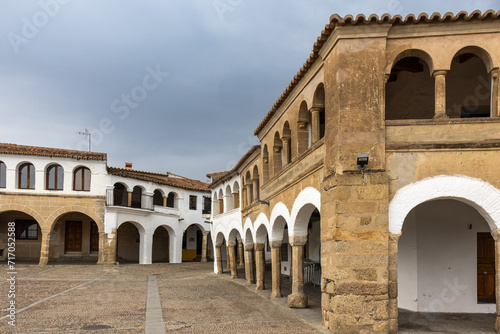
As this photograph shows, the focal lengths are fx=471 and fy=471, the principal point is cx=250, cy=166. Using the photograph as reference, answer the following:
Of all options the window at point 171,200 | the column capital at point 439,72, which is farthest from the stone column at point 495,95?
the window at point 171,200

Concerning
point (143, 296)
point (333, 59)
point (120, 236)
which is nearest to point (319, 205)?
point (333, 59)

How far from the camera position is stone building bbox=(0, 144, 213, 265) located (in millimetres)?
26939

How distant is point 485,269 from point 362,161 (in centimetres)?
510

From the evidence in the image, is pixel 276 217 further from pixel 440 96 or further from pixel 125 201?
pixel 125 201

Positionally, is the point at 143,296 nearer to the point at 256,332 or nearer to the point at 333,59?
the point at 256,332

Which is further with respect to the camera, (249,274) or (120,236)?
(120,236)

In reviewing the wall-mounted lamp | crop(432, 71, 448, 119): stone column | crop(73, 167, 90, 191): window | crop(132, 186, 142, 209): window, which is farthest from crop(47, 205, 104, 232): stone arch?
crop(432, 71, 448, 119): stone column

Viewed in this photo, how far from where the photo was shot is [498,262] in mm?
8477

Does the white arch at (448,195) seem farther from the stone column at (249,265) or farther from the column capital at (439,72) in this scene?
the stone column at (249,265)

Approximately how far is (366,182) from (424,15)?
10.8ft

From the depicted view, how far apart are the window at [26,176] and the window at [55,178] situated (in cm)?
82

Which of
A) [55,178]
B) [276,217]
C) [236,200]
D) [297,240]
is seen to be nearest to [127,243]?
[55,178]

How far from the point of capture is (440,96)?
8922mm

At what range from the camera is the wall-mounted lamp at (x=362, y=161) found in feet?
28.2
